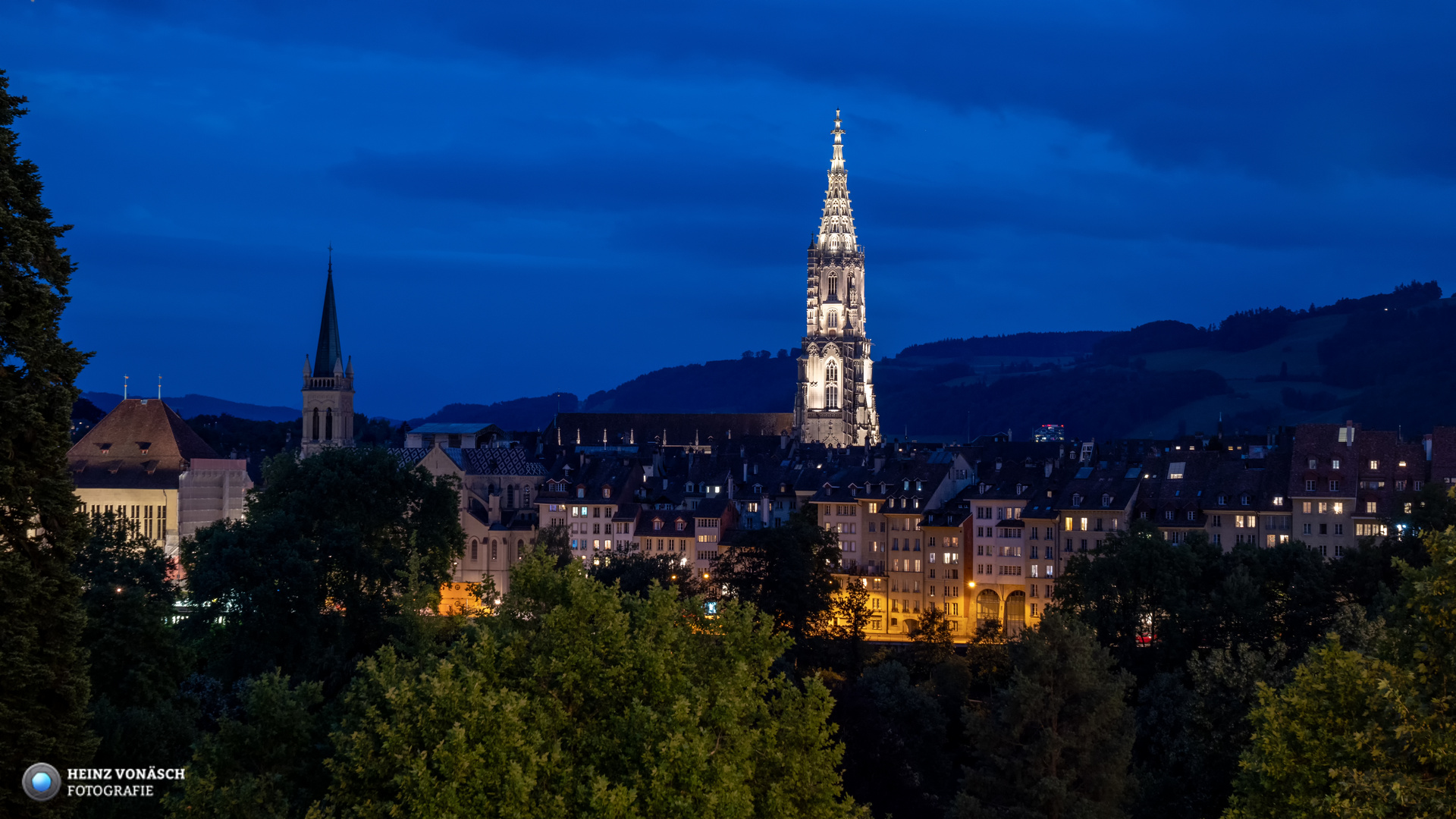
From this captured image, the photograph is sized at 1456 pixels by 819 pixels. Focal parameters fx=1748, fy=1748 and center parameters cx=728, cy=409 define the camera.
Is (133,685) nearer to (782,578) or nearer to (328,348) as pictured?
(782,578)

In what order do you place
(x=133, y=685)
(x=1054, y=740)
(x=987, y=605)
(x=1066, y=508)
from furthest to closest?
(x=987, y=605) < (x=1066, y=508) < (x=1054, y=740) < (x=133, y=685)

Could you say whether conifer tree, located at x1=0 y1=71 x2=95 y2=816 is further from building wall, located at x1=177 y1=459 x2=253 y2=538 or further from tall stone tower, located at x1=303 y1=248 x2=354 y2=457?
tall stone tower, located at x1=303 y1=248 x2=354 y2=457

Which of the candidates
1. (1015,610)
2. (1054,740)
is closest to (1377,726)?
(1054,740)

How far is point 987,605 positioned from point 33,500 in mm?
98401

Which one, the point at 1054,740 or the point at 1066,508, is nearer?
the point at 1054,740

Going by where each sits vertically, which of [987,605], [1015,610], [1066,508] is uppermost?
[1066,508]

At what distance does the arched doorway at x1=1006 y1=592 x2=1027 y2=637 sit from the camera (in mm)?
117250

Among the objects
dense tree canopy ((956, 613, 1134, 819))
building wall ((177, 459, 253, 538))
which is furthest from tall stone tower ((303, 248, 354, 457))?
dense tree canopy ((956, 613, 1134, 819))

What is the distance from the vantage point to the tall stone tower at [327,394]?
19638 cm

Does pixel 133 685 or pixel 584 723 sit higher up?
pixel 584 723

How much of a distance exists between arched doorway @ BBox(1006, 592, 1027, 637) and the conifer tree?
308ft

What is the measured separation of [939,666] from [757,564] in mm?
15782

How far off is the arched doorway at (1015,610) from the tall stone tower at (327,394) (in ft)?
323

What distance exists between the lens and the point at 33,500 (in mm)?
27438
